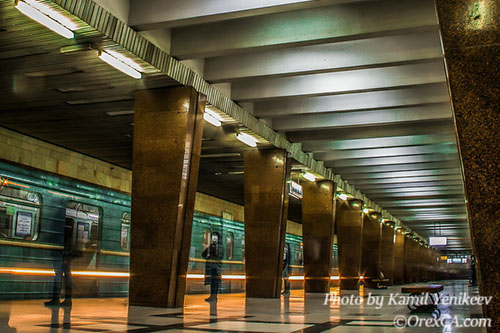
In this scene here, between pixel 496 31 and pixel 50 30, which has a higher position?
pixel 50 30

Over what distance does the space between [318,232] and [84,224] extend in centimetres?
1226

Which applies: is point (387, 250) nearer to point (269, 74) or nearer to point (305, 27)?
point (269, 74)

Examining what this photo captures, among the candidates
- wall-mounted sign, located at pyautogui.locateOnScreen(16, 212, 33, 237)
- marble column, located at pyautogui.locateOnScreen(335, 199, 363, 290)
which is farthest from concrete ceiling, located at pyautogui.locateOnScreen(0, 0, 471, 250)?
marble column, located at pyautogui.locateOnScreen(335, 199, 363, 290)

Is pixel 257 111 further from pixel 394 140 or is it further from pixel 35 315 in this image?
pixel 35 315

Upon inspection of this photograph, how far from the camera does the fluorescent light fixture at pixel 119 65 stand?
38.7ft

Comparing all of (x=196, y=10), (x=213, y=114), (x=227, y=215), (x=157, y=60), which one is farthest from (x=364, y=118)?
(x=227, y=215)

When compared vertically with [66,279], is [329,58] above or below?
above

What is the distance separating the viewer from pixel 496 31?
6004mm

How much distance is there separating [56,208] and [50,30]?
32.8 feet

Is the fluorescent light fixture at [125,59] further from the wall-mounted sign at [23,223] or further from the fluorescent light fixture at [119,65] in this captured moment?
the wall-mounted sign at [23,223]

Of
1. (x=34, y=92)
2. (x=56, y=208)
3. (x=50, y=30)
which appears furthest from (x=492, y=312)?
(x=56, y=208)

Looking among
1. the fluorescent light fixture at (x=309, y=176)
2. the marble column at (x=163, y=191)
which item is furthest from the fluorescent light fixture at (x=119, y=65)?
the fluorescent light fixture at (x=309, y=176)

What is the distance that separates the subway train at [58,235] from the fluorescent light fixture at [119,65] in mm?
6768

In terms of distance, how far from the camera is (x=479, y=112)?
588 centimetres
